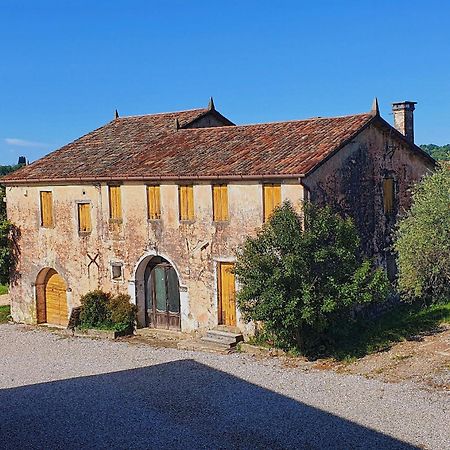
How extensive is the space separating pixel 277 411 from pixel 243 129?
11432 mm

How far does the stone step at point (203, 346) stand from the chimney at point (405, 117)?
10.8 m

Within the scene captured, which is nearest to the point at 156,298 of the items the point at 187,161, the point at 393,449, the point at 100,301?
the point at 100,301

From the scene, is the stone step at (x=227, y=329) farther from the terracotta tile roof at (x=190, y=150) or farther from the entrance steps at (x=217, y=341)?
the terracotta tile roof at (x=190, y=150)

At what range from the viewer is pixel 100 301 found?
72.2ft

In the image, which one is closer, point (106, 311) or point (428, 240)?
point (428, 240)

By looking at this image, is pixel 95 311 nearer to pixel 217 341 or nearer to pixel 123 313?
pixel 123 313

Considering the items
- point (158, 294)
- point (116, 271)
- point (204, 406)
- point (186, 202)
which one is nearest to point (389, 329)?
point (204, 406)

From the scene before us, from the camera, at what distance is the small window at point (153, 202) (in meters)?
20.7

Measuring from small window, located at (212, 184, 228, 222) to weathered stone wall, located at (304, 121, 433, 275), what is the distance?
283cm

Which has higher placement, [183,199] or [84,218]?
[183,199]

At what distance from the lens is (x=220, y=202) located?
19.3 meters

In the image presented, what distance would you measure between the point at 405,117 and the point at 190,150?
819cm

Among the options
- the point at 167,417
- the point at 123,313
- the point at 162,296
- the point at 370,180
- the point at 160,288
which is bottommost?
the point at 167,417

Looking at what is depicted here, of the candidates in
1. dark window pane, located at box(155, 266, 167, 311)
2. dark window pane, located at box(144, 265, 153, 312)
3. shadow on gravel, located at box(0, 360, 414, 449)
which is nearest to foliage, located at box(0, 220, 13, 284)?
dark window pane, located at box(144, 265, 153, 312)
